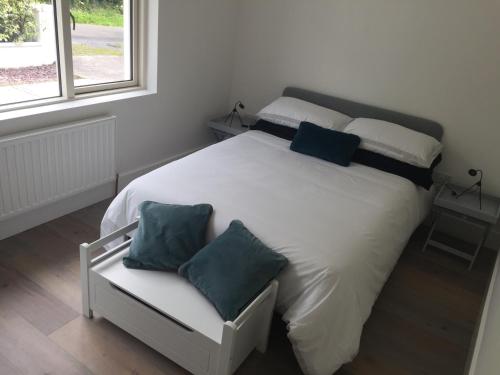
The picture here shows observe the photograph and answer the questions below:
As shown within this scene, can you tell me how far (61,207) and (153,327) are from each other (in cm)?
146

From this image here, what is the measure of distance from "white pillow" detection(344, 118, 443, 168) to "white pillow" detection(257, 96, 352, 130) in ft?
0.52

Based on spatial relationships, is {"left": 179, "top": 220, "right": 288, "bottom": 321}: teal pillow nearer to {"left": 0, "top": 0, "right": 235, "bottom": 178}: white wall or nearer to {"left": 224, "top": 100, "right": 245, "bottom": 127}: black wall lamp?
{"left": 0, "top": 0, "right": 235, "bottom": 178}: white wall

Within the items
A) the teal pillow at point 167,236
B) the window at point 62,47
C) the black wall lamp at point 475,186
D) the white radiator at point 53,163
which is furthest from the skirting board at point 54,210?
the black wall lamp at point 475,186

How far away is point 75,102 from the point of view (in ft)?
9.46

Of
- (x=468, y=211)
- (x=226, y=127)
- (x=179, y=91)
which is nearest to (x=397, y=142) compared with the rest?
(x=468, y=211)

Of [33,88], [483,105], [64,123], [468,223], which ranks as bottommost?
[468,223]

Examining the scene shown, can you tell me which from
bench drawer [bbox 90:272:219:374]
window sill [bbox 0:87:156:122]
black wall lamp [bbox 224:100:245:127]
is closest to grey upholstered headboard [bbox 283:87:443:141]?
black wall lamp [bbox 224:100:245:127]

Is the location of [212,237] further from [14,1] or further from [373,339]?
[14,1]

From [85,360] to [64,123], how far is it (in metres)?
1.54

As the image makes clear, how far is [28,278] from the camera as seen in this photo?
240 cm

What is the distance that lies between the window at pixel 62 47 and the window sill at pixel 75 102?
5 cm

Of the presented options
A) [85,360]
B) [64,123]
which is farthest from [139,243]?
[64,123]

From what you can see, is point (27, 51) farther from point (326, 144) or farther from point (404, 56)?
point (404, 56)

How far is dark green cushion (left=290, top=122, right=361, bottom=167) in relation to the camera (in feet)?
10.0
